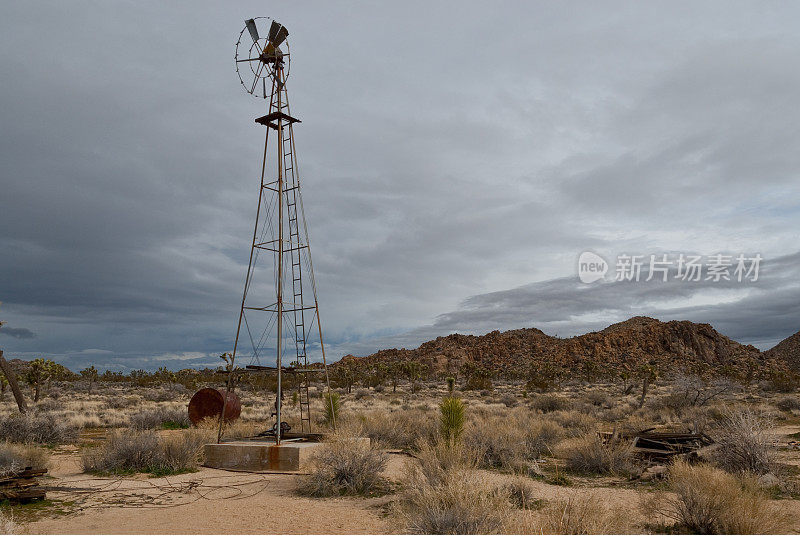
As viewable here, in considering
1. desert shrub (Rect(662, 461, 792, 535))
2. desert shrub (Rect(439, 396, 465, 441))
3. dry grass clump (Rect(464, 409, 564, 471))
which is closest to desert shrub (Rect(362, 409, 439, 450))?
dry grass clump (Rect(464, 409, 564, 471))

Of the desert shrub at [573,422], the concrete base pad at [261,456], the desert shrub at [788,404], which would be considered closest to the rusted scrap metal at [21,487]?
the concrete base pad at [261,456]

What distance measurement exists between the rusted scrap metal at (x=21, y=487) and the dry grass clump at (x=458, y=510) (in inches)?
295

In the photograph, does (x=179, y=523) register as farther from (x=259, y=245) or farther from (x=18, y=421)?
(x=18, y=421)

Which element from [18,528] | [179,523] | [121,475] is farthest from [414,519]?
[121,475]

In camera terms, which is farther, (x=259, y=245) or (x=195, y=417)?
(x=195, y=417)

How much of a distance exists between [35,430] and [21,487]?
935 centimetres

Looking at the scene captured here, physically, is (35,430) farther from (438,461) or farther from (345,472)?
(438,461)

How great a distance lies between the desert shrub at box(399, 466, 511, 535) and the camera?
6734 mm

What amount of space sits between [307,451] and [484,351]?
105 metres

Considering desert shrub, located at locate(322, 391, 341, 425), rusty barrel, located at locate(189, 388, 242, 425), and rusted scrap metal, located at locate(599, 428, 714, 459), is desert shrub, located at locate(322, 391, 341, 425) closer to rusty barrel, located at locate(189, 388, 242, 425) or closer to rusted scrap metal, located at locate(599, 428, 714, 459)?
rusty barrel, located at locate(189, 388, 242, 425)

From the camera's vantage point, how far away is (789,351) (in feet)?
309

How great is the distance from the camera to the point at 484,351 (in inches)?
4555

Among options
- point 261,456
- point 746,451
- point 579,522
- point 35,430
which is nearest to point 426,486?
point 579,522

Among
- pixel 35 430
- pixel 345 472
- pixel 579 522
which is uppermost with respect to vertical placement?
pixel 35 430
